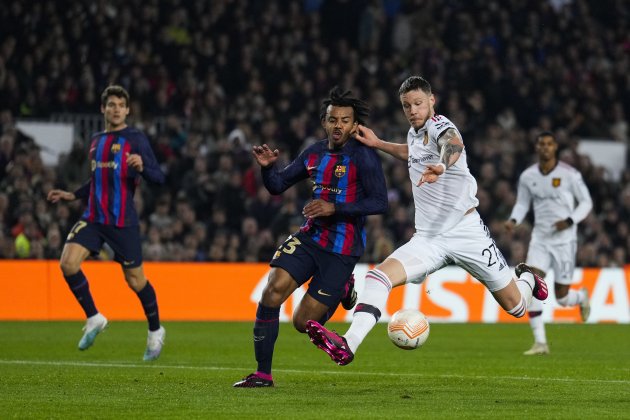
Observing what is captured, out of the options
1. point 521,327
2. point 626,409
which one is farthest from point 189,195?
point 626,409

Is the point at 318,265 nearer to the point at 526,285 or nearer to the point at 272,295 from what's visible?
the point at 272,295

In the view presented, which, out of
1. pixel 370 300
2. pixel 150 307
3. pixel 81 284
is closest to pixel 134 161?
pixel 81 284

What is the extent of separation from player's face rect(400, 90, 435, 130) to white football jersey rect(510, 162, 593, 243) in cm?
551

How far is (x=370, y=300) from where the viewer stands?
883 cm

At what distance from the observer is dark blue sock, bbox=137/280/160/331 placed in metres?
12.3

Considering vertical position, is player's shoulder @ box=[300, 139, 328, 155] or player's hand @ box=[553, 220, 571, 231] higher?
player's shoulder @ box=[300, 139, 328, 155]

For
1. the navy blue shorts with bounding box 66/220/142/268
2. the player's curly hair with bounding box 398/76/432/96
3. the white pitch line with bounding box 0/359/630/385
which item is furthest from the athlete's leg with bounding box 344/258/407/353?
the navy blue shorts with bounding box 66/220/142/268

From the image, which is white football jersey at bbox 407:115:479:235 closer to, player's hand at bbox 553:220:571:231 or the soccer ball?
the soccer ball

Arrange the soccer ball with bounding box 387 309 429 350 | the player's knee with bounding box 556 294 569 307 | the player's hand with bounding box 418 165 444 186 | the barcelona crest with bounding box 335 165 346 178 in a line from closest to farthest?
the player's hand with bounding box 418 165 444 186
the soccer ball with bounding box 387 309 429 350
the barcelona crest with bounding box 335 165 346 178
the player's knee with bounding box 556 294 569 307

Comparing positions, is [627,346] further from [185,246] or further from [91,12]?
[91,12]

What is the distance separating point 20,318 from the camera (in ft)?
62.2

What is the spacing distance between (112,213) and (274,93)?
12318mm

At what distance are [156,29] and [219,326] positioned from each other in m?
7.59

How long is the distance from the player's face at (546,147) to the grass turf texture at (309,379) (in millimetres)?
2345
